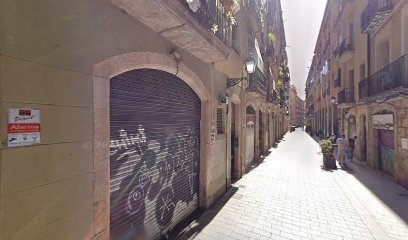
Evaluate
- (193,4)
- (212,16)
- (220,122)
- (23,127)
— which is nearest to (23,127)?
(23,127)

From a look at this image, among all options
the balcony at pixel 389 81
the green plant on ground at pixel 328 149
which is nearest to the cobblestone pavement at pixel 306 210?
the green plant on ground at pixel 328 149

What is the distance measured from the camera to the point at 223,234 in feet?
15.1

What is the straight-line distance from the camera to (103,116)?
8.84 feet

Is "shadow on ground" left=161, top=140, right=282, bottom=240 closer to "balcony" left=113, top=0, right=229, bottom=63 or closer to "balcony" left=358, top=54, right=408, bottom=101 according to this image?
"balcony" left=113, top=0, right=229, bottom=63

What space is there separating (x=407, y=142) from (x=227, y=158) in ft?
23.5

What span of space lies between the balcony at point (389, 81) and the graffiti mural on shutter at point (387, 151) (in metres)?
2.04

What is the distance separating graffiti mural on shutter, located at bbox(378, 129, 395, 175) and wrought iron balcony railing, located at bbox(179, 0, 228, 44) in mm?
9409

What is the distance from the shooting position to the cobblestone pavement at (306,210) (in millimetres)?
4691

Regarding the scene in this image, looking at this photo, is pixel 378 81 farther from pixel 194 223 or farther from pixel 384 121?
pixel 194 223

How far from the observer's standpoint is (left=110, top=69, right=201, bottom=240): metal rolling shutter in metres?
3.18

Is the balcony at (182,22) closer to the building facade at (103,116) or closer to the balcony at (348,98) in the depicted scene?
the building facade at (103,116)

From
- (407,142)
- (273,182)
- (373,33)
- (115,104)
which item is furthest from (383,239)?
(373,33)

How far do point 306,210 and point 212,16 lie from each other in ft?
19.3

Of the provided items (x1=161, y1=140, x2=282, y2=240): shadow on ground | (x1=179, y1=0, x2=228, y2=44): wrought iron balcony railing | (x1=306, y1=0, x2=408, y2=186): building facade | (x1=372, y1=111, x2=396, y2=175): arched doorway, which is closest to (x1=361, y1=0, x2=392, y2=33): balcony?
(x1=306, y1=0, x2=408, y2=186): building facade
